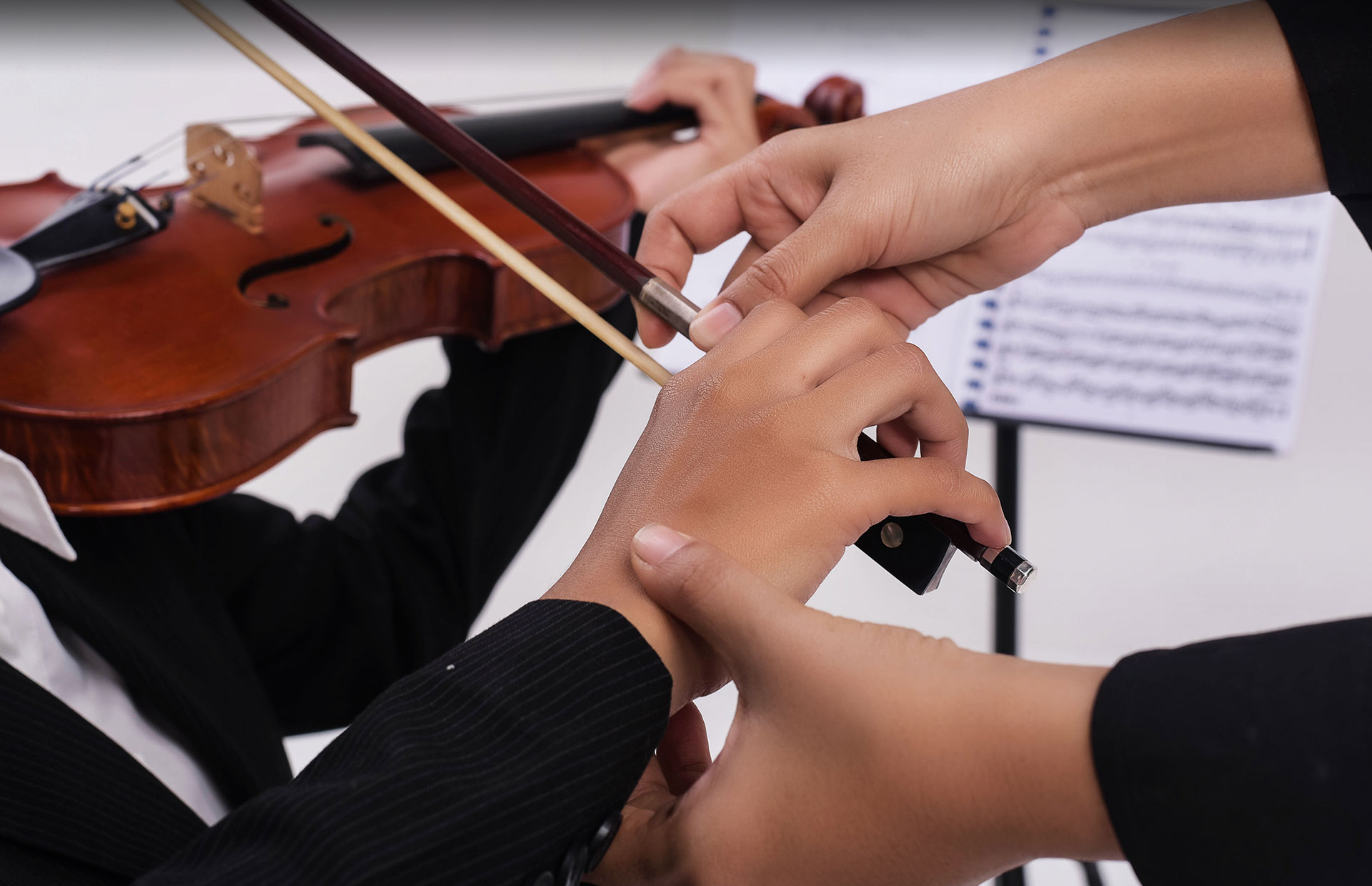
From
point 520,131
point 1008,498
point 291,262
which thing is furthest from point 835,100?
point 291,262

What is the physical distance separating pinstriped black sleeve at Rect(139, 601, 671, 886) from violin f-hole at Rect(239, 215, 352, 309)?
49 centimetres

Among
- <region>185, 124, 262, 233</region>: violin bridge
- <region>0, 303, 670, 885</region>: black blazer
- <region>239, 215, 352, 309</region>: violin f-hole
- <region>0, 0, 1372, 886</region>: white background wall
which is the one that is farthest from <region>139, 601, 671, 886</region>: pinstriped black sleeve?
<region>0, 0, 1372, 886</region>: white background wall

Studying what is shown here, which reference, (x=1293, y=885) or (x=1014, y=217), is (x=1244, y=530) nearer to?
(x=1014, y=217)

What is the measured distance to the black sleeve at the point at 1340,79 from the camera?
59 centimetres

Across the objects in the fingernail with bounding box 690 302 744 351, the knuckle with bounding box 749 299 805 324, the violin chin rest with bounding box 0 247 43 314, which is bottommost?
the violin chin rest with bounding box 0 247 43 314

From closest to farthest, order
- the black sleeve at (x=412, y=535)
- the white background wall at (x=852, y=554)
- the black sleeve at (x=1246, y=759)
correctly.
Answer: the black sleeve at (x=1246, y=759)
the black sleeve at (x=412, y=535)
the white background wall at (x=852, y=554)

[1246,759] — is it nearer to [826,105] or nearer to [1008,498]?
[1008,498]

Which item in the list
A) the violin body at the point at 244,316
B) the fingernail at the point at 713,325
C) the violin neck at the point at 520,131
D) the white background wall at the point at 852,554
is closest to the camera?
the fingernail at the point at 713,325

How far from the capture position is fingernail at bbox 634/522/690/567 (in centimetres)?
43

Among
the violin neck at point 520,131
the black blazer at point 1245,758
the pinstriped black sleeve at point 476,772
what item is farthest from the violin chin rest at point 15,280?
the black blazer at point 1245,758

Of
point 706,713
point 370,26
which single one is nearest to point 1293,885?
point 706,713

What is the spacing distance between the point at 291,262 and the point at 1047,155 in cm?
59

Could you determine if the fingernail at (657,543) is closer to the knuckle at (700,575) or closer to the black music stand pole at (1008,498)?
the knuckle at (700,575)

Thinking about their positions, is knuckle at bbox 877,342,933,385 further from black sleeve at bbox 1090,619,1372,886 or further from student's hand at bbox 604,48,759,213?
student's hand at bbox 604,48,759,213
